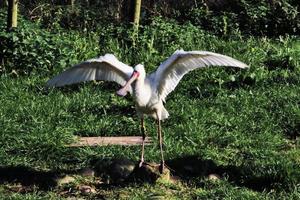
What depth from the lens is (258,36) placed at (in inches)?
458

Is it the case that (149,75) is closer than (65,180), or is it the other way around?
(65,180)

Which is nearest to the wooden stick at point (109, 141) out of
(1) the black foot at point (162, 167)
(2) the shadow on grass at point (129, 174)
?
(2) the shadow on grass at point (129, 174)

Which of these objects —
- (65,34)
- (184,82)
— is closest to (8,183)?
(184,82)

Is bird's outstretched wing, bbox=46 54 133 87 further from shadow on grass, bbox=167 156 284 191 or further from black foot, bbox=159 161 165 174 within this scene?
shadow on grass, bbox=167 156 284 191

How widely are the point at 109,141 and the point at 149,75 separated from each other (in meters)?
1.22

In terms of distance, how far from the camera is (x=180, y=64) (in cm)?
568

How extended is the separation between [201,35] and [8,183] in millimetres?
5703

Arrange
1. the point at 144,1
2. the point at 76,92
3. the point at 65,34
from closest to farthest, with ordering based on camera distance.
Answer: the point at 76,92 → the point at 65,34 → the point at 144,1

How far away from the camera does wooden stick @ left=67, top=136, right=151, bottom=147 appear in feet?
22.0

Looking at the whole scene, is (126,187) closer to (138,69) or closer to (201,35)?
(138,69)

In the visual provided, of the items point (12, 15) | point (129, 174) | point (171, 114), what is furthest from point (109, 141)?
point (12, 15)

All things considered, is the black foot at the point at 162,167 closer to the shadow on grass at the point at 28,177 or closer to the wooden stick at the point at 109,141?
the shadow on grass at the point at 28,177

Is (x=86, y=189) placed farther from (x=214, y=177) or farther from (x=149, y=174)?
(x=214, y=177)

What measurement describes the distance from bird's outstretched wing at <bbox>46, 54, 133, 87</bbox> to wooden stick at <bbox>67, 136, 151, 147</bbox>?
927 mm
